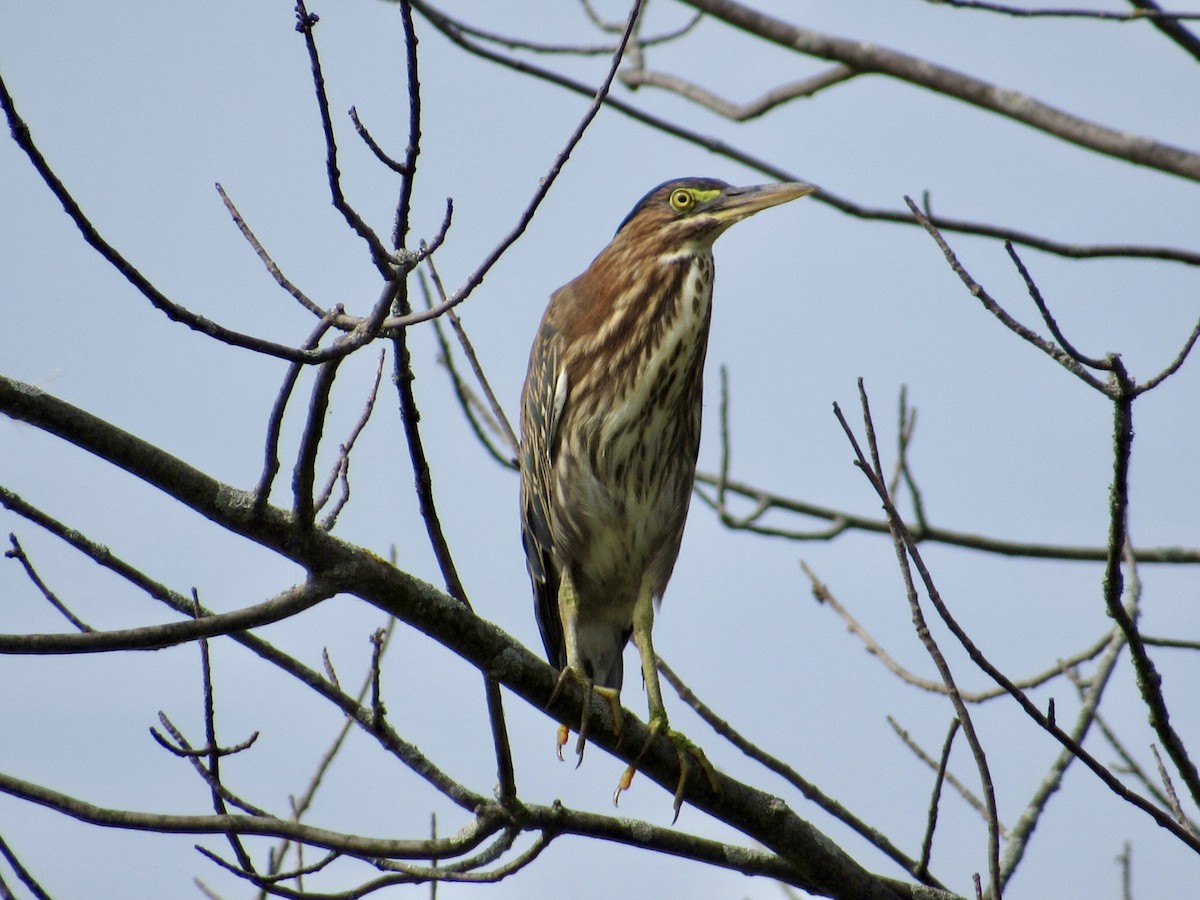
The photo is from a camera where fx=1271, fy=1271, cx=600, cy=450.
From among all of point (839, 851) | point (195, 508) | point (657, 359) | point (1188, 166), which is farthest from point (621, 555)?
point (195, 508)

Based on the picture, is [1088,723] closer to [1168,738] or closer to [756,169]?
[1168,738]

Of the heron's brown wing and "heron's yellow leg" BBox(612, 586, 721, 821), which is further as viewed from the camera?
the heron's brown wing

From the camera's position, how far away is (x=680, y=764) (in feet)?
9.70

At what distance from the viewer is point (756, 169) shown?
392cm

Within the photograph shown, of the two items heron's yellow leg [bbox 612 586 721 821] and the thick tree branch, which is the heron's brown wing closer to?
heron's yellow leg [bbox 612 586 721 821]

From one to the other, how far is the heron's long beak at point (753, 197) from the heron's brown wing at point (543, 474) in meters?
0.69

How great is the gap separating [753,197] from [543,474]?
1110 millimetres

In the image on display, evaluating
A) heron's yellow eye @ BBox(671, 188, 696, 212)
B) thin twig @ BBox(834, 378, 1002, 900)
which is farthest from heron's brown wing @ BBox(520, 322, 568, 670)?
thin twig @ BBox(834, 378, 1002, 900)

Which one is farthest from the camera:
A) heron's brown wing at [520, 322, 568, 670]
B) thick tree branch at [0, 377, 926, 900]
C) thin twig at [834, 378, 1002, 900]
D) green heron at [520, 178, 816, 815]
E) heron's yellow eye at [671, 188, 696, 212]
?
heron's yellow eye at [671, 188, 696, 212]

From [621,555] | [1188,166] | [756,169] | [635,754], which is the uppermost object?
[756,169]

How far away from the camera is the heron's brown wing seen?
13.1 ft

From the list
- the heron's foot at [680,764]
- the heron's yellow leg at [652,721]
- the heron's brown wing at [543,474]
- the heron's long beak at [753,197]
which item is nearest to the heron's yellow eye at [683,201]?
the heron's long beak at [753,197]

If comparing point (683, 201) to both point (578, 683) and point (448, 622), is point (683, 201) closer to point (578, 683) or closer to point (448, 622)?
point (578, 683)

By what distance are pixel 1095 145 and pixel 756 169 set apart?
1.07 metres
